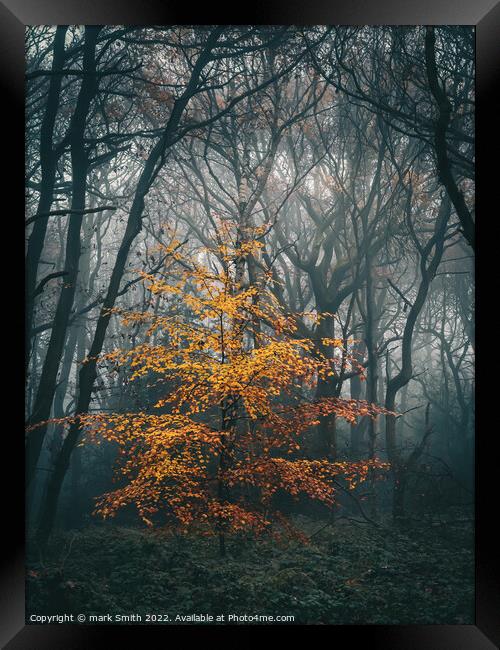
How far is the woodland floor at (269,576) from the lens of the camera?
4.56 metres

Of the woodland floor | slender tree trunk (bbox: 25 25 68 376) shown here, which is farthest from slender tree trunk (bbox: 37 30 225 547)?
slender tree trunk (bbox: 25 25 68 376)

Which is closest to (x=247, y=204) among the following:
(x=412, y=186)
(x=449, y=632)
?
(x=412, y=186)

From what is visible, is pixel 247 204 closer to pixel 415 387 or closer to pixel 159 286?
pixel 159 286

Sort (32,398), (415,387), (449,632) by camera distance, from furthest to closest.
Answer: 1. (415,387)
2. (32,398)
3. (449,632)

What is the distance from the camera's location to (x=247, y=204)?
5262 millimetres

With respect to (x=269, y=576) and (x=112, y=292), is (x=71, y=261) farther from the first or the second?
(x=269, y=576)

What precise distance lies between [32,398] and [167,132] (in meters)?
2.63

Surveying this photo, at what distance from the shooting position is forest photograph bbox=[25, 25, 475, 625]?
467cm

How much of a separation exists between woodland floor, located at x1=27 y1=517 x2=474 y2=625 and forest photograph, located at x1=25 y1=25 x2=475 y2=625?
0.06 ft

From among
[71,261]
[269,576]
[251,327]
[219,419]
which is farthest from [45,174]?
[269,576]
